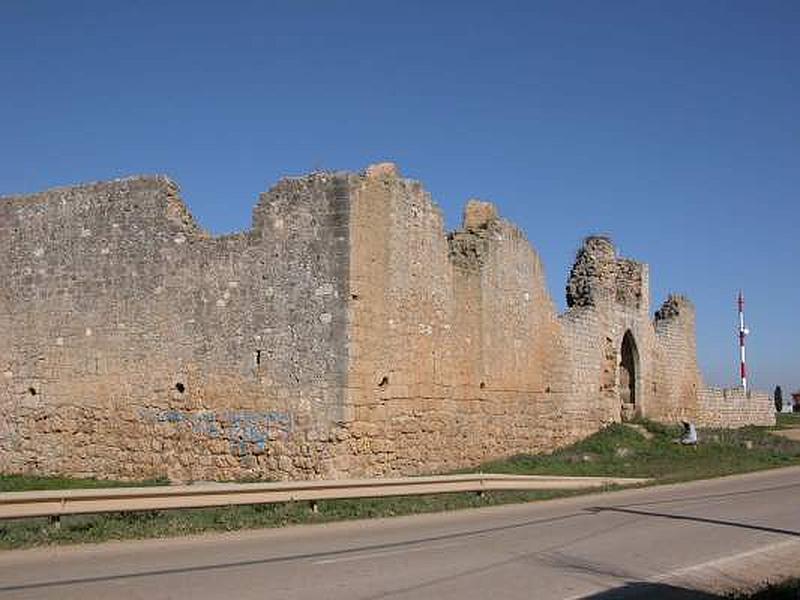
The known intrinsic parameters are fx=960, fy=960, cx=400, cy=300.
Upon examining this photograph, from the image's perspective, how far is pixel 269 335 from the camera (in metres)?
17.5

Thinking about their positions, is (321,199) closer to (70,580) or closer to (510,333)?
(510,333)

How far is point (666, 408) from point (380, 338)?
17.7 metres

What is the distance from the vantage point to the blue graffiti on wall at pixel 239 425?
56.7 feet

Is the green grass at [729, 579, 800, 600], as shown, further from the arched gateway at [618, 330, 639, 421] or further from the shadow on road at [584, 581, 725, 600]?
the arched gateway at [618, 330, 639, 421]

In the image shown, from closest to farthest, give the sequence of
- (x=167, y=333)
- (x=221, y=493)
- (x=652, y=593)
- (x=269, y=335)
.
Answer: (x=652, y=593), (x=221, y=493), (x=269, y=335), (x=167, y=333)

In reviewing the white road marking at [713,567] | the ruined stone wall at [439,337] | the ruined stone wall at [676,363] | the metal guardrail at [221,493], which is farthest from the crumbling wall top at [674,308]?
the white road marking at [713,567]

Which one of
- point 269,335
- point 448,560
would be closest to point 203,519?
point 448,560

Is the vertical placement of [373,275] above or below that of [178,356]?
above

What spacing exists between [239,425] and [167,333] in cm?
255

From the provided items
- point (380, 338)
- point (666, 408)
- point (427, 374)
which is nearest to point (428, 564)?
point (380, 338)

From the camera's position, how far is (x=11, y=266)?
21.2 meters

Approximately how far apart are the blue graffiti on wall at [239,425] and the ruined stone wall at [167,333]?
3 centimetres

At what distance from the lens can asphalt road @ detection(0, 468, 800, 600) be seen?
809 centimetres

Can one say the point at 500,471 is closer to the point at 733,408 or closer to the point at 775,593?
the point at 775,593
